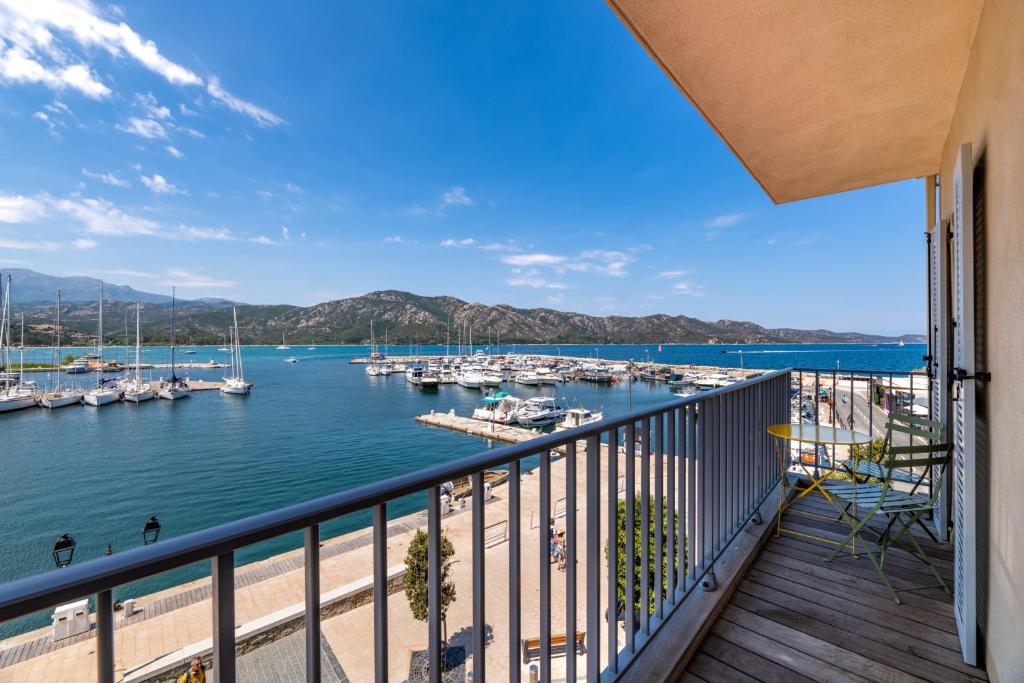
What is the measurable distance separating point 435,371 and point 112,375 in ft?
121

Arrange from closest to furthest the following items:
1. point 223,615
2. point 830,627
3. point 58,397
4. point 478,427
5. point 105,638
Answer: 1. point 105,638
2. point 223,615
3. point 830,627
4. point 478,427
5. point 58,397

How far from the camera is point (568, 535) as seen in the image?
1.46m

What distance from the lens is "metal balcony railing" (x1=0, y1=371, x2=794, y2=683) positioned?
0.61 meters

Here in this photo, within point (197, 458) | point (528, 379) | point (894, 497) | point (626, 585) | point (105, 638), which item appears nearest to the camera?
point (105, 638)

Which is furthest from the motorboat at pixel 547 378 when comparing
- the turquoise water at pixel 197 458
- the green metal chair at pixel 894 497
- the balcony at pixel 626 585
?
the green metal chair at pixel 894 497

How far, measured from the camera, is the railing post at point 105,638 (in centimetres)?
57

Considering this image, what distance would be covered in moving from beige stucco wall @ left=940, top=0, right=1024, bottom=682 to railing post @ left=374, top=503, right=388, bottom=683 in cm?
201

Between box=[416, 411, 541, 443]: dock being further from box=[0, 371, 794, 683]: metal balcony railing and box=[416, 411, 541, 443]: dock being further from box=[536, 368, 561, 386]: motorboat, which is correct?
box=[0, 371, 794, 683]: metal balcony railing

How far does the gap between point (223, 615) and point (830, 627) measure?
8.79 feet

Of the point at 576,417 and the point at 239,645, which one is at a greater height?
the point at 239,645

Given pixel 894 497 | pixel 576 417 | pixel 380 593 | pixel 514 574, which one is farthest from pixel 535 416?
pixel 380 593

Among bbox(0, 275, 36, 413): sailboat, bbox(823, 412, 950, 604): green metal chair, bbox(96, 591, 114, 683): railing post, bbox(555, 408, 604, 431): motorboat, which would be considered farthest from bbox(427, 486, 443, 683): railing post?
bbox(0, 275, 36, 413): sailboat

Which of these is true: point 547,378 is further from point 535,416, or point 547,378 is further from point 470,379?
point 535,416

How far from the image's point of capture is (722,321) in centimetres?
8756
